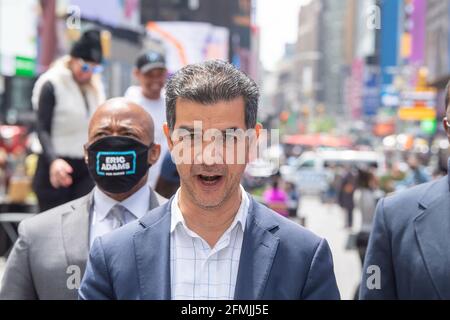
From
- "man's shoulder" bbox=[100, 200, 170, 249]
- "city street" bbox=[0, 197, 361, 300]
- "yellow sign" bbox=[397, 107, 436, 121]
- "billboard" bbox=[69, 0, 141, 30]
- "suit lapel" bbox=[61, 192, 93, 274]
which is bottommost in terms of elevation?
"city street" bbox=[0, 197, 361, 300]

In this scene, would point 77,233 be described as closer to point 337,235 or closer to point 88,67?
point 88,67

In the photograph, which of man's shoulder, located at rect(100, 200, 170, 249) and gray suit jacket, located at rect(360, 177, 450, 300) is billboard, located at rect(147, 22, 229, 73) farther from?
man's shoulder, located at rect(100, 200, 170, 249)

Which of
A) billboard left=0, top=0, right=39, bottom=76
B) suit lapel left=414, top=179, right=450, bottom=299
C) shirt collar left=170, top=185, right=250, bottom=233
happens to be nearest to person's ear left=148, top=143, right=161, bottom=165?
suit lapel left=414, top=179, right=450, bottom=299

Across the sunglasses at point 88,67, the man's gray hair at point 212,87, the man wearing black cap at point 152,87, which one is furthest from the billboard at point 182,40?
the man's gray hair at point 212,87

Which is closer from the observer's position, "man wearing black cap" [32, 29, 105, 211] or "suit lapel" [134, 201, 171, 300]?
"suit lapel" [134, 201, 171, 300]

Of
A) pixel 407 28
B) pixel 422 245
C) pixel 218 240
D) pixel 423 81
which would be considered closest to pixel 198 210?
pixel 218 240

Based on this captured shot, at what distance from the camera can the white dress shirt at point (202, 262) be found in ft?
8.61

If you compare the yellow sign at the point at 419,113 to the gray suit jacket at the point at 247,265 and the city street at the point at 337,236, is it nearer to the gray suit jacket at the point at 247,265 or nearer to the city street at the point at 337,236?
the city street at the point at 337,236

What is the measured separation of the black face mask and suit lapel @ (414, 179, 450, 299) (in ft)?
3.86

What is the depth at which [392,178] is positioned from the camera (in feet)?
69.9

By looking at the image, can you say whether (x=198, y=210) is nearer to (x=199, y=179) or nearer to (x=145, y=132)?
(x=199, y=179)

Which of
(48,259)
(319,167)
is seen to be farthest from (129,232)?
(319,167)

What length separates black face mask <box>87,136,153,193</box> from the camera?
3877mm
